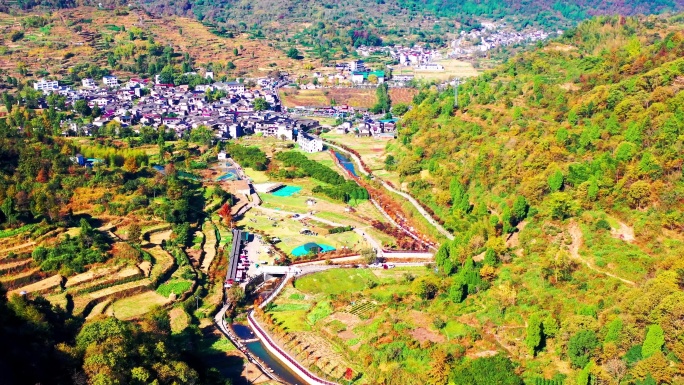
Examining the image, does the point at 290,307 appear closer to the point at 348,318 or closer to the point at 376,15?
the point at 348,318

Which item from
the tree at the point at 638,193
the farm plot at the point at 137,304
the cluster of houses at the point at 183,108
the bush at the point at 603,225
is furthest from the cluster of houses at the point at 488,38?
the farm plot at the point at 137,304

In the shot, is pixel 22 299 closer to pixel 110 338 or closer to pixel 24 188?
pixel 110 338

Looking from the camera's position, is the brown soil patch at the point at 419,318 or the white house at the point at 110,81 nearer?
the brown soil patch at the point at 419,318

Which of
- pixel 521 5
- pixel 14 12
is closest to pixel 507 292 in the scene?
pixel 14 12

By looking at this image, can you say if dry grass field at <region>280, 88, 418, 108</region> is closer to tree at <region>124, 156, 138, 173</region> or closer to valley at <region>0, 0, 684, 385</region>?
valley at <region>0, 0, 684, 385</region>

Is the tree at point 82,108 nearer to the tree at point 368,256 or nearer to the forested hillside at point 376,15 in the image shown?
the tree at point 368,256

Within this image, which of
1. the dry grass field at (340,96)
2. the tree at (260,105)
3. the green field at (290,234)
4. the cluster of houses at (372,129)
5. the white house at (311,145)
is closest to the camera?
the green field at (290,234)
